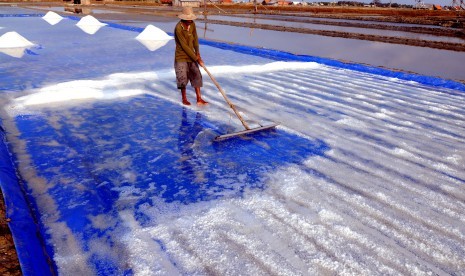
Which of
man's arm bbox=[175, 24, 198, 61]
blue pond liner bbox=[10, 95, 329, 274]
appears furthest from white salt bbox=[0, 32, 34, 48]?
man's arm bbox=[175, 24, 198, 61]

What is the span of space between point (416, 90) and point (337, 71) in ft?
5.29

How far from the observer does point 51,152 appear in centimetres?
321

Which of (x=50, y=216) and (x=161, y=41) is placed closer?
(x=50, y=216)

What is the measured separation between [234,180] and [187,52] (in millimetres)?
1967

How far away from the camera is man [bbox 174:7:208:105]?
4.24 meters

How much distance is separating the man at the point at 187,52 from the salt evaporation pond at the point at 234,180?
0.33 meters

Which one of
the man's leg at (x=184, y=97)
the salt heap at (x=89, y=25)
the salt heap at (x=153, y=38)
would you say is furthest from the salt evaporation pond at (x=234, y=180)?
Answer: the salt heap at (x=89, y=25)

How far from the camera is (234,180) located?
283cm

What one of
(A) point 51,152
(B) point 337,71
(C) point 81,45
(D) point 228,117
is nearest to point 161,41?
(C) point 81,45

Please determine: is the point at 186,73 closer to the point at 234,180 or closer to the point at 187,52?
the point at 187,52

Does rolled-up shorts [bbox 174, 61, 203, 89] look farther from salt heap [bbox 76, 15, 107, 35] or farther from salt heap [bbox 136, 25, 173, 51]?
salt heap [bbox 76, 15, 107, 35]

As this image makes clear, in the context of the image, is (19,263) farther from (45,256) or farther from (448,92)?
(448,92)

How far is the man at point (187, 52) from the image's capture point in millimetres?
4238

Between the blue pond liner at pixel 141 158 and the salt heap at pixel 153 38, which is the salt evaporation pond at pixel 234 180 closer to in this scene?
the blue pond liner at pixel 141 158
